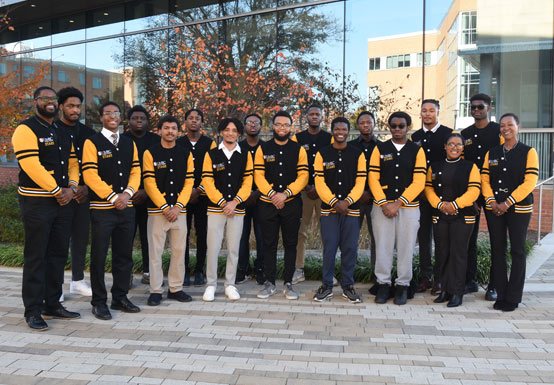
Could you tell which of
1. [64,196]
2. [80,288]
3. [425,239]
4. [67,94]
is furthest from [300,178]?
[80,288]

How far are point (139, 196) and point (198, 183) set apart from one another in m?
0.87

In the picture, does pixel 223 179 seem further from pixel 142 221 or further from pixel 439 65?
pixel 439 65

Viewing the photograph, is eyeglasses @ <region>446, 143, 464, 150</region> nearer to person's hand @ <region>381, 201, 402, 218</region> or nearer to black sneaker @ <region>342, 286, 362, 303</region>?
person's hand @ <region>381, 201, 402, 218</region>

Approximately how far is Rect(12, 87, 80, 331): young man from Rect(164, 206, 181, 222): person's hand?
1114mm

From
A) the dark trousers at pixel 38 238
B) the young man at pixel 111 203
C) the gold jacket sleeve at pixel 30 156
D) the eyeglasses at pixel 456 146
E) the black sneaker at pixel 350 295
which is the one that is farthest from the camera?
the black sneaker at pixel 350 295

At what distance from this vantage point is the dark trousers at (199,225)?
7.36 metres

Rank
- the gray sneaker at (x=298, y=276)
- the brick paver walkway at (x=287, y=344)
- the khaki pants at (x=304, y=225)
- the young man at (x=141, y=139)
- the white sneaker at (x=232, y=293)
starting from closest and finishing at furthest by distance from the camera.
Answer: the brick paver walkway at (x=287, y=344) → the white sneaker at (x=232, y=293) → the young man at (x=141, y=139) → the gray sneaker at (x=298, y=276) → the khaki pants at (x=304, y=225)

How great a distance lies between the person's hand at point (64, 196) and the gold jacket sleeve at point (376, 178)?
11.4ft

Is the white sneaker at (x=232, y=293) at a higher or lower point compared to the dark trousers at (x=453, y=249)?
lower

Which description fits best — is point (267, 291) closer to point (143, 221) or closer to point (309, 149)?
point (143, 221)

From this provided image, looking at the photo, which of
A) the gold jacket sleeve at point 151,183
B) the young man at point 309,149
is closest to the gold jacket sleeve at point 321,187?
the young man at point 309,149

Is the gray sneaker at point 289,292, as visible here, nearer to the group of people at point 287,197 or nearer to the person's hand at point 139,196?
the group of people at point 287,197

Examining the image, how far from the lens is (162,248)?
6.56 meters

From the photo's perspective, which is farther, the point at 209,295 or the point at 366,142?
the point at 366,142
